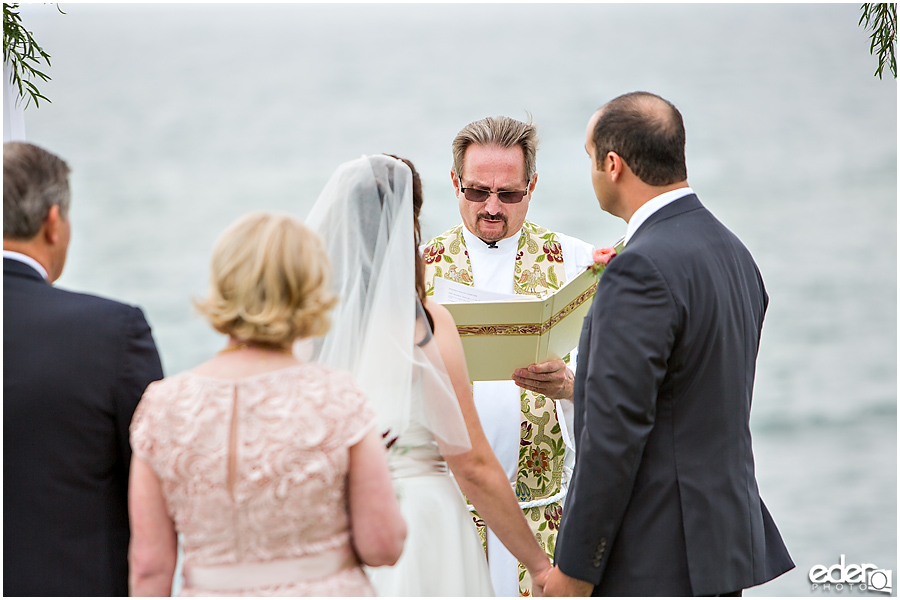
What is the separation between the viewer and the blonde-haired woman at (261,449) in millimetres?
1954

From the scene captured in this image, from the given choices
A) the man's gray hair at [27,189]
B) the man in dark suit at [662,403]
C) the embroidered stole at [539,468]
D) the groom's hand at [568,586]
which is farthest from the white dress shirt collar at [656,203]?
the man's gray hair at [27,189]

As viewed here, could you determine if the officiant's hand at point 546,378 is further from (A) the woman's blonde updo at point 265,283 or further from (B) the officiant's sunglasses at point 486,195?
(A) the woman's blonde updo at point 265,283

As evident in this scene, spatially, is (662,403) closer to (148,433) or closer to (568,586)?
(568,586)

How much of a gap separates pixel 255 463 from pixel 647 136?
154 centimetres

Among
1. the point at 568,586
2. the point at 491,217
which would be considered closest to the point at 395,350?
the point at 568,586

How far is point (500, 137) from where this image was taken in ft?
13.6

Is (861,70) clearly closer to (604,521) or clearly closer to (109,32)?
(109,32)

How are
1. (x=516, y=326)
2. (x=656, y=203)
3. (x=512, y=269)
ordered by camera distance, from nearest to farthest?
(x=656, y=203), (x=516, y=326), (x=512, y=269)

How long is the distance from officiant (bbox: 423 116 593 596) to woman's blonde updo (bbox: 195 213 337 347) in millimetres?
1976

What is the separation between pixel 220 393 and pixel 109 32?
22.5 meters

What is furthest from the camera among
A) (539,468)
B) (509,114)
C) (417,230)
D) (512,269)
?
(509,114)

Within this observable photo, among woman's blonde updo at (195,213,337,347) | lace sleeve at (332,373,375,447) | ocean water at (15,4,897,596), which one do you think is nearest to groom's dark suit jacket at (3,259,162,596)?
woman's blonde updo at (195,213,337,347)

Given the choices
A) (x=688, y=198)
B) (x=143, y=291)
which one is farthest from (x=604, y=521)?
(x=143, y=291)

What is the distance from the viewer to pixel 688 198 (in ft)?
9.27
